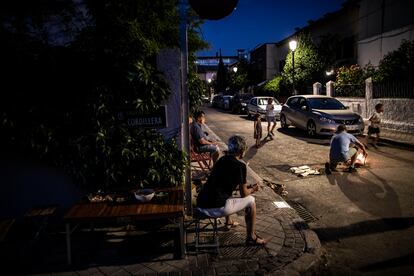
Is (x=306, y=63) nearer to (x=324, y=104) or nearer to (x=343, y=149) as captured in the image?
(x=324, y=104)

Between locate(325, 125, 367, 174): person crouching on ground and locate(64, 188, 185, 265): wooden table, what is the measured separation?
4.76 meters

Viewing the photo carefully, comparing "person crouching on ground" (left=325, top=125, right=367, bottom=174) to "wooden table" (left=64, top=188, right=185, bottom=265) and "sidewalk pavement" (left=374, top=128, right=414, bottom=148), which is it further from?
"wooden table" (left=64, top=188, right=185, bottom=265)

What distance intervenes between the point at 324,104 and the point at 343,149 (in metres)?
6.97

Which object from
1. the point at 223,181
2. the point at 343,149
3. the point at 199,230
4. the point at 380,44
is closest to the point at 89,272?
the point at 199,230

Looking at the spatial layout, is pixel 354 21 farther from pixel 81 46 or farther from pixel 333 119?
pixel 81 46

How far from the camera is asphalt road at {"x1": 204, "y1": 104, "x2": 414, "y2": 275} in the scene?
426 centimetres

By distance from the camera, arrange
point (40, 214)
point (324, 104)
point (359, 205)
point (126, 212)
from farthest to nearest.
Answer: point (324, 104)
point (359, 205)
point (40, 214)
point (126, 212)

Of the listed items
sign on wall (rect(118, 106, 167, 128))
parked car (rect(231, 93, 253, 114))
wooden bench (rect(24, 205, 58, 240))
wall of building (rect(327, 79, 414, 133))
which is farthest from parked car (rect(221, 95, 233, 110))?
wooden bench (rect(24, 205, 58, 240))

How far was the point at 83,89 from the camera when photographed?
514 cm

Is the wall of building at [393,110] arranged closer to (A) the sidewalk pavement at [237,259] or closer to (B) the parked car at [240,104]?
(B) the parked car at [240,104]

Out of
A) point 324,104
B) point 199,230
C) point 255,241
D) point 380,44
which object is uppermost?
point 380,44

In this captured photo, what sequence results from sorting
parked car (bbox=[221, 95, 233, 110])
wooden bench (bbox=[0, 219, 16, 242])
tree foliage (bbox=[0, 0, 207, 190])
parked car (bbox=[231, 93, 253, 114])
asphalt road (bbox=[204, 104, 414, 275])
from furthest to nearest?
parked car (bbox=[221, 95, 233, 110]) → parked car (bbox=[231, 93, 253, 114]) → tree foliage (bbox=[0, 0, 207, 190]) → asphalt road (bbox=[204, 104, 414, 275]) → wooden bench (bbox=[0, 219, 16, 242])

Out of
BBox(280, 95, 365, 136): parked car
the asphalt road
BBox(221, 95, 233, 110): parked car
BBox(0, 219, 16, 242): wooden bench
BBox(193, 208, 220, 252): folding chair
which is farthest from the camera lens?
BBox(221, 95, 233, 110): parked car

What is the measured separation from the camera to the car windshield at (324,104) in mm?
14195
